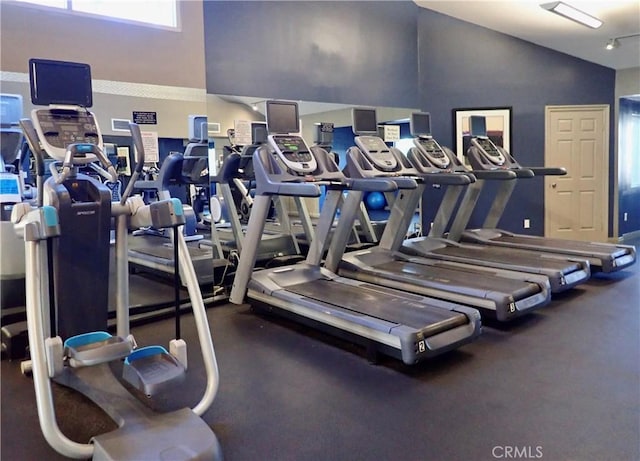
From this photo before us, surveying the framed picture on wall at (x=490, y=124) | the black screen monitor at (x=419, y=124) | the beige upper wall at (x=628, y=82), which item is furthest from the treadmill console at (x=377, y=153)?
the beige upper wall at (x=628, y=82)

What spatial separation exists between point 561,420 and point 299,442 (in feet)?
4.49

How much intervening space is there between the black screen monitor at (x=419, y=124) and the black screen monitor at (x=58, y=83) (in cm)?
390

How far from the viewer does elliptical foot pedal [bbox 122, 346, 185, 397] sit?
2420 millimetres

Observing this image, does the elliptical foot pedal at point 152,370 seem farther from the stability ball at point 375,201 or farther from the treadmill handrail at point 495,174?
the stability ball at point 375,201

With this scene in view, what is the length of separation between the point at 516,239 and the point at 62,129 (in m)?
5.62

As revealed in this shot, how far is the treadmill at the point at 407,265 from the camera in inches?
168

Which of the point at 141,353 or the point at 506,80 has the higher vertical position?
the point at 506,80

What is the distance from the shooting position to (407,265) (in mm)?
5359

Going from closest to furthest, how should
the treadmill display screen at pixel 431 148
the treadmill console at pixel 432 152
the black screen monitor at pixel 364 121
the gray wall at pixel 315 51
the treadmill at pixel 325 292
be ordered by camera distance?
1. the treadmill at pixel 325 292
2. the black screen monitor at pixel 364 121
3. the gray wall at pixel 315 51
4. the treadmill console at pixel 432 152
5. the treadmill display screen at pixel 431 148

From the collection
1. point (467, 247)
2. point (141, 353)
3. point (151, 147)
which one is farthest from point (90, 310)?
point (467, 247)

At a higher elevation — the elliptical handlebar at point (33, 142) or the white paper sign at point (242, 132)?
the white paper sign at point (242, 132)

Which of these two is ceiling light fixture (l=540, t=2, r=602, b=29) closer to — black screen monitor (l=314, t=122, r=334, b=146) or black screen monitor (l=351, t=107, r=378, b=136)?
black screen monitor (l=351, t=107, r=378, b=136)

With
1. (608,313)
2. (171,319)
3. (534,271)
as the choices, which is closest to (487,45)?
(534,271)

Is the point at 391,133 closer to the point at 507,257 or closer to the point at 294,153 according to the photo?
the point at 507,257
